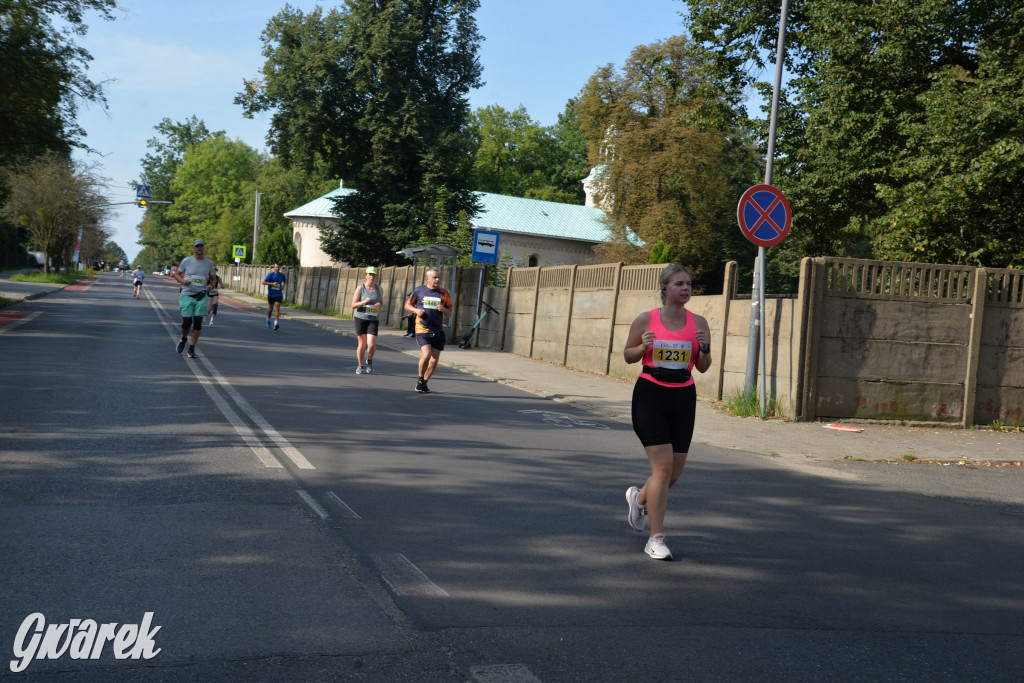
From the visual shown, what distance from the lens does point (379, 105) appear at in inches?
1829

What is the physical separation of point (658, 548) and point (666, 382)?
3.23ft

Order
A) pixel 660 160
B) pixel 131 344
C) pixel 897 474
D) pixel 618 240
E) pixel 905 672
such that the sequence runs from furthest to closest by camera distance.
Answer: pixel 618 240
pixel 660 160
pixel 131 344
pixel 897 474
pixel 905 672

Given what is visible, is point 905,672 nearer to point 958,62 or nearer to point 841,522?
point 841,522

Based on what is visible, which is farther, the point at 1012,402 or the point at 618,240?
the point at 618,240

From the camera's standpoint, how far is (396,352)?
24.4 metres

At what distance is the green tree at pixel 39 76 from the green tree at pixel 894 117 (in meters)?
18.1

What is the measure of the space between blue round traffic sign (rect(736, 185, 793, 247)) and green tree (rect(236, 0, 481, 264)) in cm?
3192

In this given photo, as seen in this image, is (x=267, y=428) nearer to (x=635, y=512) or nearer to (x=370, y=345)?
(x=635, y=512)

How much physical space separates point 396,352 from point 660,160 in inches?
1393

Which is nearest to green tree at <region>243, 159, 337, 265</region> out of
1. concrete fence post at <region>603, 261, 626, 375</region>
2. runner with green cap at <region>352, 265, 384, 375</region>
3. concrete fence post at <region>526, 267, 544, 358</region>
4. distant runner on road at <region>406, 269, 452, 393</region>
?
concrete fence post at <region>526, 267, 544, 358</region>

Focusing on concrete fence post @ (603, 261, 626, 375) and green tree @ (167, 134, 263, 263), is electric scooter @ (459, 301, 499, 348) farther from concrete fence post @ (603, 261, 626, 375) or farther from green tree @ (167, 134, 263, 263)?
green tree @ (167, 134, 263, 263)

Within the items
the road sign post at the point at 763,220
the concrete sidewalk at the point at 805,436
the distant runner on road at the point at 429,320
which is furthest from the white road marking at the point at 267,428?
the road sign post at the point at 763,220

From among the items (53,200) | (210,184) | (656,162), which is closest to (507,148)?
(210,184)

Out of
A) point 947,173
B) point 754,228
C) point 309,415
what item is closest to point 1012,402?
point 754,228
